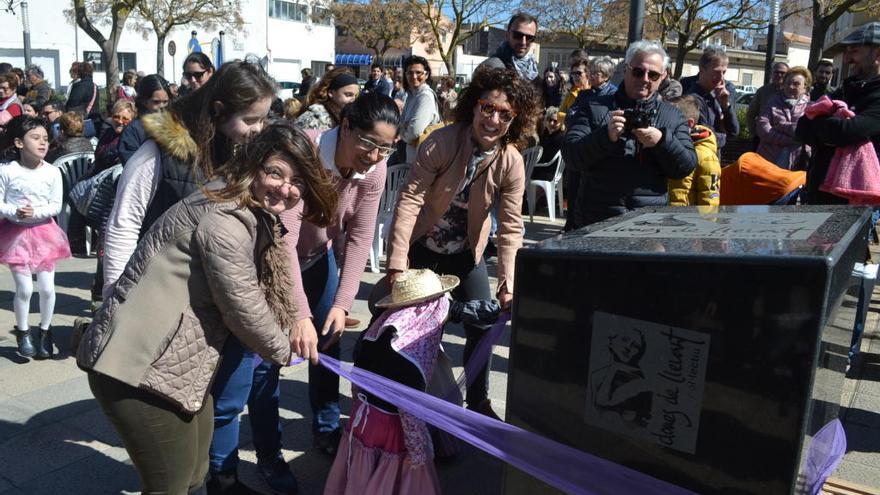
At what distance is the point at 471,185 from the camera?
3.28 meters

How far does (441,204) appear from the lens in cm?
328

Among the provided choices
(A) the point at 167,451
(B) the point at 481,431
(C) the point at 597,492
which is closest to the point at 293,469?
(A) the point at 167,451

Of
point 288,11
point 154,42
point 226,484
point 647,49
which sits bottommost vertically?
point 226,484

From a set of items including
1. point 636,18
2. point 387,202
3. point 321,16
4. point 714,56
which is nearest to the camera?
point 714,56

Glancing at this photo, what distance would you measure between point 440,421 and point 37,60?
42099 millimetres

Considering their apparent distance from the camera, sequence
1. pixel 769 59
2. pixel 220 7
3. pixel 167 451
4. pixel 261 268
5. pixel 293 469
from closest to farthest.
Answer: pixel 167 451 < pixel 261 268 < pixel 293 469 < pixel 769 59 < pixel 220 7

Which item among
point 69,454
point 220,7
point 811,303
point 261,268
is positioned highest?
point 220,7

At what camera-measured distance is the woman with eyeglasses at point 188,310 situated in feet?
6.70

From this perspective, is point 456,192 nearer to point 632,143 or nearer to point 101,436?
point 632,143

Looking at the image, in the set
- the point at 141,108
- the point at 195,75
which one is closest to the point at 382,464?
the point at 141,108

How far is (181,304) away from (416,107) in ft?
17.0

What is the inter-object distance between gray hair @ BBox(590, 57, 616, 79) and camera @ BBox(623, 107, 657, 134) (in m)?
4.09

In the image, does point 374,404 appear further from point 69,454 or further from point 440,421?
point 69,454

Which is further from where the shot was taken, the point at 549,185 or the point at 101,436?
the point at 549,185
